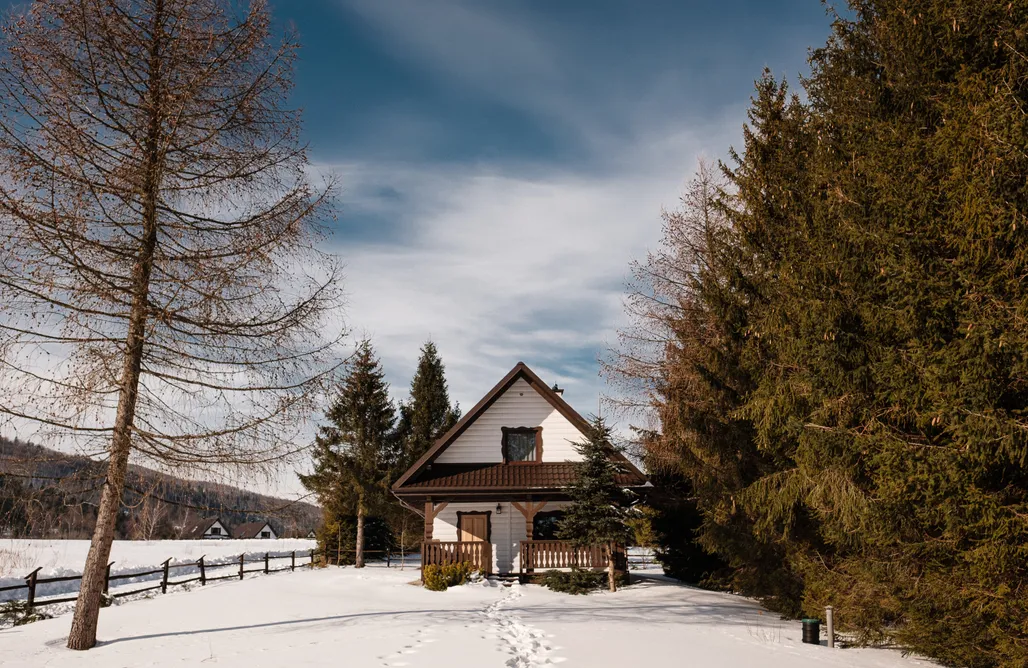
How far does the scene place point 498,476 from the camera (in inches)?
852

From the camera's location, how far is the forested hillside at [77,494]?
342 inches

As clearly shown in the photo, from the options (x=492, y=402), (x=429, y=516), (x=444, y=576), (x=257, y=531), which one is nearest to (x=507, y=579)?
(x=444, y=576)

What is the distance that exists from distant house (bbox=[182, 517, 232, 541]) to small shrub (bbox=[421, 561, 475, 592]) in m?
91.8

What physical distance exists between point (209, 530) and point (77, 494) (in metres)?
109

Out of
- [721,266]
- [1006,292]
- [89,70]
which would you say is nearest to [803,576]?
[721,266]

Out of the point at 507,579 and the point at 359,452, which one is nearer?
the point at 507,579

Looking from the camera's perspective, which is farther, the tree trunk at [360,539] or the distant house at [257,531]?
the distant house at [257,531]

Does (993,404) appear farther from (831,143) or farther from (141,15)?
(141,15)

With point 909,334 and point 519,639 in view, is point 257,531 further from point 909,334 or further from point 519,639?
point 909,334

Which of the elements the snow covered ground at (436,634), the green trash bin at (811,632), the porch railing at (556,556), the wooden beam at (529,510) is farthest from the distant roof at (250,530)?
the green trash bin at (811,632)

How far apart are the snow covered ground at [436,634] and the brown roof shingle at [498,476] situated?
407cm

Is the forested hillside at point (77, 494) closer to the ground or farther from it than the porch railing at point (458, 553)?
farther from it

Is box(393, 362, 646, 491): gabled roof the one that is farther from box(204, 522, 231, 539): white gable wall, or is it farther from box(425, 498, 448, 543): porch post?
box(204, 522, 231, 539): white gable wall

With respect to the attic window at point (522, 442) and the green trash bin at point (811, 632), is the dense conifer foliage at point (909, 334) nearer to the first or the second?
the green trash bin at point (811, 632)
